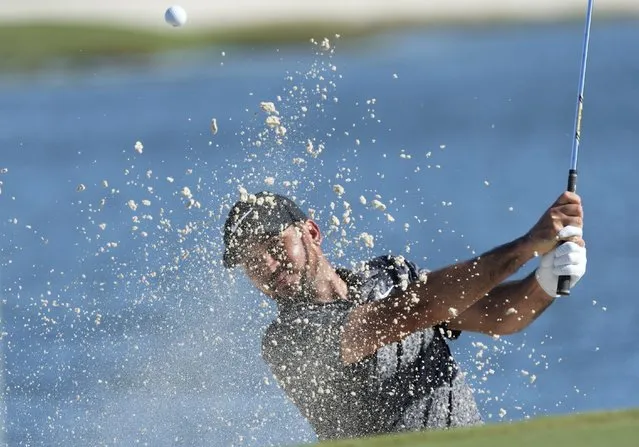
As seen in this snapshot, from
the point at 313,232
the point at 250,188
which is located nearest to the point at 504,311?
the point at 313,232

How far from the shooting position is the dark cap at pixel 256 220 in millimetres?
4023

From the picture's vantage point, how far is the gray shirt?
12.8 ft

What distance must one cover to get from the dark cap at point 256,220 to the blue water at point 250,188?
544mm

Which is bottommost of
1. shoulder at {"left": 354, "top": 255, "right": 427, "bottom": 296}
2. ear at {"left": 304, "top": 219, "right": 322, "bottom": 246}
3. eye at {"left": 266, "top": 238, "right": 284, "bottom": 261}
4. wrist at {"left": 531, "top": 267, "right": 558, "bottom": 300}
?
wrist at {"left": 531, "top": 267, "right": 558, "bottom": 300}

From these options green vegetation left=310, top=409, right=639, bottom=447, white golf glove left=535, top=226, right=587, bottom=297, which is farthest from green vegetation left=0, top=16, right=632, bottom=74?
green vegetation left=310, top=409, right=639, bottom=447

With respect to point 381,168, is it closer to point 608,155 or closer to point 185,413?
point 608,155

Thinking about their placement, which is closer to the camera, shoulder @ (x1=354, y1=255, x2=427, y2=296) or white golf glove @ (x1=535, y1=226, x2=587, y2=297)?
white golf glove @ (x1=535, y1=226, x2=587, y2=297)

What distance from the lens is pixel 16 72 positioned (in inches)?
894

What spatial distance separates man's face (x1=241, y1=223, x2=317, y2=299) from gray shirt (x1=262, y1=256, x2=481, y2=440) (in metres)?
0.06

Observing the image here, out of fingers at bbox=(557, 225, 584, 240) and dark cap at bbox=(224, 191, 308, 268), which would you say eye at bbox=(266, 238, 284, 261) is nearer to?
dark cap at bbox=(224, 191, 308, 268)

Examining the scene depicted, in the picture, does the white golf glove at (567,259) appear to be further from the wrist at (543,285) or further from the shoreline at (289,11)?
the shoreline at (289,11)

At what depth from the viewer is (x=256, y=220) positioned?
13.3 ft

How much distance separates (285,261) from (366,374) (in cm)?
41

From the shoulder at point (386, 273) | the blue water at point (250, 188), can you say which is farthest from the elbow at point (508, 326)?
the blue water at point (250, 188)
